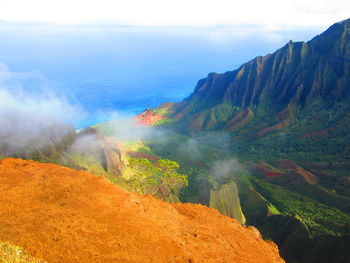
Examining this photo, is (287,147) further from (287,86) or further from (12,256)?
(12,256)

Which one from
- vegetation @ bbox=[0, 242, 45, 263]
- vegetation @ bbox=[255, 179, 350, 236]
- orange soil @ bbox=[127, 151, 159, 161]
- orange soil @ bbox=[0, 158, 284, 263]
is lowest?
orange soil @ bbox=[127, 151, 159, 161]

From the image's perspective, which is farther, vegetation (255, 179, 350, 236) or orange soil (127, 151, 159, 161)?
orange soil (127, 151, 159, 161)

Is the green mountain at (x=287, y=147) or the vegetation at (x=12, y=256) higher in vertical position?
the vegetation at (x=12, y=256)

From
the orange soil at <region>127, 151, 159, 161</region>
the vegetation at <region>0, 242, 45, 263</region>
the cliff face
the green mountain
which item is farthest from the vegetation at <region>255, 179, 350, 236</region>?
the vegetation at <region>0, 242, 45, 263</region>

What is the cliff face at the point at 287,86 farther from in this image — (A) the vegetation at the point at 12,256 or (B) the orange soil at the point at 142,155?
(A) the vegetation at the point at 12,256

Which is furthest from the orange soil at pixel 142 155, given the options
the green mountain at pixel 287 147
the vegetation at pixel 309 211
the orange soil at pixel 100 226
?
the orange soil at pixel 100 226

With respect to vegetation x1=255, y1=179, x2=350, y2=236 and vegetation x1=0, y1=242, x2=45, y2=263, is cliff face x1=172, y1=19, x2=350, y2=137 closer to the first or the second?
vegetation x1=255, y1=179, x2=350, y2=236

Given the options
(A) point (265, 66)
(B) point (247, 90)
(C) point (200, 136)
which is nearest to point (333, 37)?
(A) point (265, 66)
